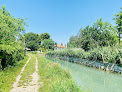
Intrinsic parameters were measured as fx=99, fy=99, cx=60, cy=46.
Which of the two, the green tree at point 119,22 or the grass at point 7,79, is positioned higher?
the green tree at point 119,22

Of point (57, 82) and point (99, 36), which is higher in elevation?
point (99, 36)

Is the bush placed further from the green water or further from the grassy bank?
the green water

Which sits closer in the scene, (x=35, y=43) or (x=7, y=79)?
(x=7, y=79)

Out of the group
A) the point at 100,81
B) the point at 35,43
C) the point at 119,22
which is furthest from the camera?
the point at 35,43

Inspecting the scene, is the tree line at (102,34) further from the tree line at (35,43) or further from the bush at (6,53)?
the tree line at (35,43)

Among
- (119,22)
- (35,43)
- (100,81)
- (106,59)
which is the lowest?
(100,81)

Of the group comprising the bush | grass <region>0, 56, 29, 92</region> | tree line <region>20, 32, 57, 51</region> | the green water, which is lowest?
the green water

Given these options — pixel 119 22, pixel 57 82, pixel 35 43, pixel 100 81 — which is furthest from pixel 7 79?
pixel 35 43

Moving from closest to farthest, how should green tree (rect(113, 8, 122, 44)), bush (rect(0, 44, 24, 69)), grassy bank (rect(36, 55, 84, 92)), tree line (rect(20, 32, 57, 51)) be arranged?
grassy bank (rect(36, 55, 84, 92)) < bush (rect(0, 44, 24, 69)) < green tree (rect(113, 8, 122, 44)) < tree line (rect(20, 32, 57, 51))

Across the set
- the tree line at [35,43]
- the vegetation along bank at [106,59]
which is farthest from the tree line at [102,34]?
the tree line at [35,43]

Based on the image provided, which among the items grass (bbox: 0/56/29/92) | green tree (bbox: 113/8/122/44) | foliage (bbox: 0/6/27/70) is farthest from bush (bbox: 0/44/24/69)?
green tree (bbox: 113/8/122/44)

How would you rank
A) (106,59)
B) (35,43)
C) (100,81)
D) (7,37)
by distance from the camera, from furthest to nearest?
(35,43), (106,59), (100,81), (7,37)

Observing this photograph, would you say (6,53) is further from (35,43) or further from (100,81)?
(35,43)

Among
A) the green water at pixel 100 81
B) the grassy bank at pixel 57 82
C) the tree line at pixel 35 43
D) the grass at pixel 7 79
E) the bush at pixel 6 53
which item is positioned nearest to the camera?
the grassy bank at pixel 57 82
